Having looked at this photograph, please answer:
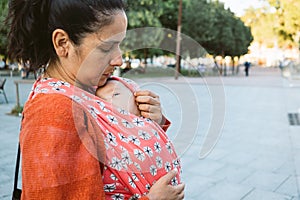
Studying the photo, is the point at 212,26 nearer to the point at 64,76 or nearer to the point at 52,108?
the point at 64,76

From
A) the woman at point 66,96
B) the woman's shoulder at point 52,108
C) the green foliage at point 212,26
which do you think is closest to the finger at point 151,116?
the woman at point 66,96

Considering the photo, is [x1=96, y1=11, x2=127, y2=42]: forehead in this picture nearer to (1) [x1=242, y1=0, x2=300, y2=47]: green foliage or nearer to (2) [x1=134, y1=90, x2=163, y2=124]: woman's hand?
(2) [x1=134, y1=90, x2=163, y2=124]: woman's hand

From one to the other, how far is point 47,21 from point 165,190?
2.07 ft

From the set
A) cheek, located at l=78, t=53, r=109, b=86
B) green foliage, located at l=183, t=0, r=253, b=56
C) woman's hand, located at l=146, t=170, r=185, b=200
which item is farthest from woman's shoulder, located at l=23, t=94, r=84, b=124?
green foliage, located at l=183, t=0, r=253, b=56

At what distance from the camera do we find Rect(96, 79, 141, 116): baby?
42.9 inches

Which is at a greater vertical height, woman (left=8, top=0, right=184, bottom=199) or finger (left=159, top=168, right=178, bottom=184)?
woman (left=8, top=0, right=184, bottom=199)

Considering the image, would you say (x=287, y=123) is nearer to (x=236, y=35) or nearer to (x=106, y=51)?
(x=106, y=51)

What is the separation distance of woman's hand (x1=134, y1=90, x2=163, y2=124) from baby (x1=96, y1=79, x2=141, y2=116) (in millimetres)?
16

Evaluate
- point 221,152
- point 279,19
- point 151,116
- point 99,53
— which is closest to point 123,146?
point 151,116

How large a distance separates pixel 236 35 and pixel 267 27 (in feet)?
11.8

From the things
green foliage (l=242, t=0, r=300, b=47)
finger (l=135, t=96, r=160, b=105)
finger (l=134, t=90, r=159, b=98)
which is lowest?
finger (l=135, t=96, r=160, b=105)

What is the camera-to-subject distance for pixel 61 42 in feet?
3.41

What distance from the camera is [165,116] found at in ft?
4.11

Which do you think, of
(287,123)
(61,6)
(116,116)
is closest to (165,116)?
(116,116)
